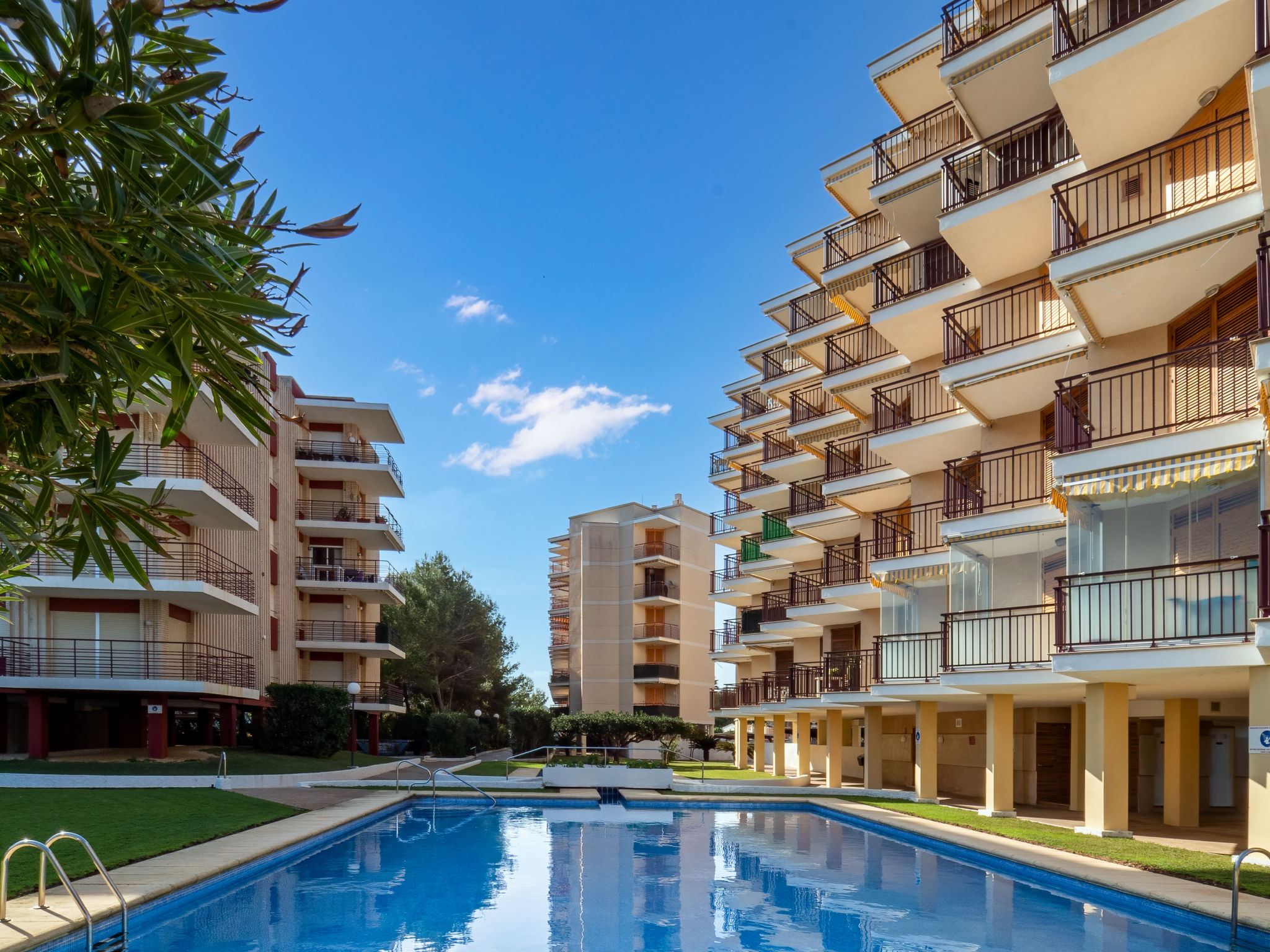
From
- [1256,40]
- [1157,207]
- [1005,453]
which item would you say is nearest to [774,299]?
[1005,453]

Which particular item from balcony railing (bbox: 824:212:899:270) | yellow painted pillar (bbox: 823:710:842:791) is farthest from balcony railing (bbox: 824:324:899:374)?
yellow painted pillar (bbox: 823:710:842:791)

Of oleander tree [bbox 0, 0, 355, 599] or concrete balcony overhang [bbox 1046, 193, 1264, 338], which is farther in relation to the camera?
concrete balcony overhang [bbox 1046, 193, 1264, 338]

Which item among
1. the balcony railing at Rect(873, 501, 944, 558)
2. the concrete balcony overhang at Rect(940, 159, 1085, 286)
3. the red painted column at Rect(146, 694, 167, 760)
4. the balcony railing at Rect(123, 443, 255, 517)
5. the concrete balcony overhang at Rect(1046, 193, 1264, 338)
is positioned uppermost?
the concrete balcony overhang at Rect(940, 159, 1085, 286)

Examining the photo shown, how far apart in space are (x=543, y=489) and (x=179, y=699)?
44.4 m

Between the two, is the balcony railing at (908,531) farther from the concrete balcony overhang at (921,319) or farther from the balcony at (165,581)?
the balcony at (165,581)

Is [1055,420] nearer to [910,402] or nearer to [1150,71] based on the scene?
[1150,71]

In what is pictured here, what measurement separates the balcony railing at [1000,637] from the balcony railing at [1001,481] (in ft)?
6.37

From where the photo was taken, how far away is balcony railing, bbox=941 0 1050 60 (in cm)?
1844

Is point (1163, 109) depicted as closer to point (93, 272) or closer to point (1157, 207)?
point (1157, 207)

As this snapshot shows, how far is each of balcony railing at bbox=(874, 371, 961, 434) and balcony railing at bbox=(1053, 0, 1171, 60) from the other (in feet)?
26.6

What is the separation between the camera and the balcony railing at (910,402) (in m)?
22.7

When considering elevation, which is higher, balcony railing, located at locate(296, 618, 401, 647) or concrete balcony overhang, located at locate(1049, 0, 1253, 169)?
concrete balcony overhang, located at locate(1049, 0, 1253, 169)

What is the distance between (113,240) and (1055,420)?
616 inches

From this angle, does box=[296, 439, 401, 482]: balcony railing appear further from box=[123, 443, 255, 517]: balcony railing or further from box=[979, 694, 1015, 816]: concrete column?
box=[979, 694, 1015, 816]: concrete column
